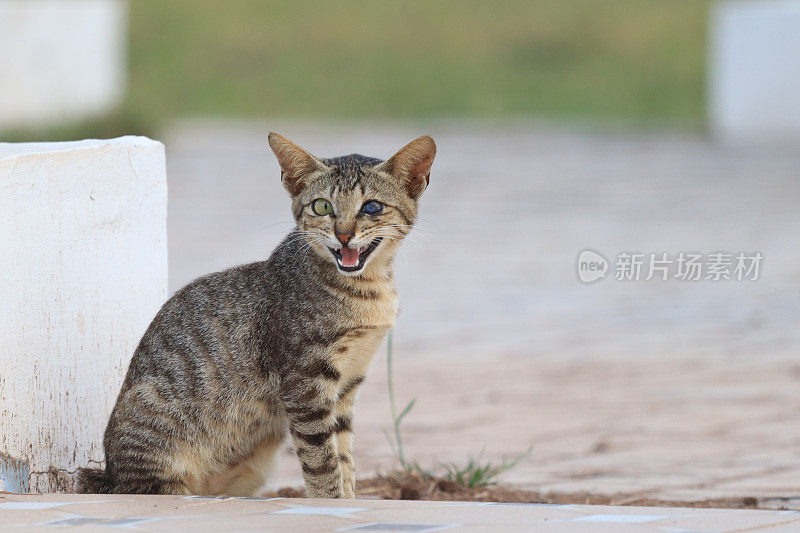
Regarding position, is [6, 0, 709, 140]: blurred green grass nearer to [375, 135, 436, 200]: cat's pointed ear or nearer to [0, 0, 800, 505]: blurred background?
[0, 0, 800, 505]: blurred background

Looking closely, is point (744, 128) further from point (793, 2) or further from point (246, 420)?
point (246, 420)

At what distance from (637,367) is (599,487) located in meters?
2.43

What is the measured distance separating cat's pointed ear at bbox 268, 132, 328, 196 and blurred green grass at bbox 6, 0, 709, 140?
736 inches

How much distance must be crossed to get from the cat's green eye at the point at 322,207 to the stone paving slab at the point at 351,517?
927 millimetres

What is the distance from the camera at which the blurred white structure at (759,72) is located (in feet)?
57.9

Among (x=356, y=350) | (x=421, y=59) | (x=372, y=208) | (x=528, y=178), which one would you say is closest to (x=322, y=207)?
(x=372, y=208)

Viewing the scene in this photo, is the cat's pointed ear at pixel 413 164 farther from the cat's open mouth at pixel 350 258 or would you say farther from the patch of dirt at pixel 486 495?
the patch of dirt at pixel 486 495

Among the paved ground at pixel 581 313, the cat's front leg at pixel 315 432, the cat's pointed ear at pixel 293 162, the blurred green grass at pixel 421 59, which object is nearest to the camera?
the cat's front leg at pixel 315 432

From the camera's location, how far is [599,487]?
15.6 feet

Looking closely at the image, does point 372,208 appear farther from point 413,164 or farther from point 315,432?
point 315,432

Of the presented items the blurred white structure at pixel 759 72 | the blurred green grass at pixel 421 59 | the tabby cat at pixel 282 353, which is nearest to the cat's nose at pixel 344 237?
the tabby cat at pixel 282 353

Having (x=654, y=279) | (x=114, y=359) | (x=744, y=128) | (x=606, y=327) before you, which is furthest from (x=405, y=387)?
(x=744, y=128)

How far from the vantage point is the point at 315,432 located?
3.91 m

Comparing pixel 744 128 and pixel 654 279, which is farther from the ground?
pixel 744 128
